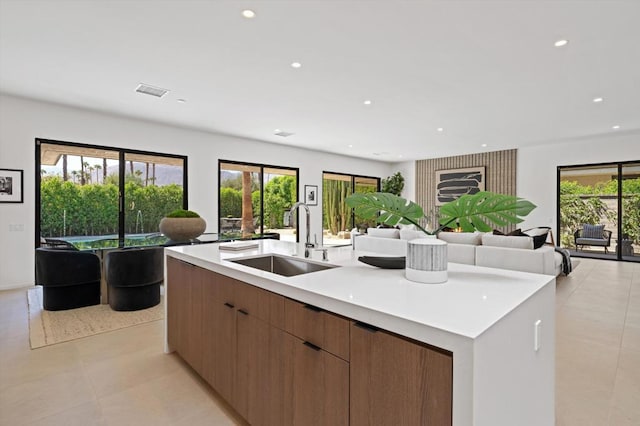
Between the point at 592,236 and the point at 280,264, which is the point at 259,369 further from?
the point at 592,236

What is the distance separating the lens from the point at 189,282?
221cm

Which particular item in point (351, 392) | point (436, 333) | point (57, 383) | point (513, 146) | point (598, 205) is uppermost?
point (513, 146)

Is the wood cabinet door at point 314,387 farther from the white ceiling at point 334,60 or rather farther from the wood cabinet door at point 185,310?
the white ceiling at point 334,60

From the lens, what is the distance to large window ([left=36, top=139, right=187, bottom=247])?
16.4 feet

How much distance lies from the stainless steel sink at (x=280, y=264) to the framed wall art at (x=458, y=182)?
26.1 feet

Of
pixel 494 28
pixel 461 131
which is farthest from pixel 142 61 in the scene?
pixel 461 131

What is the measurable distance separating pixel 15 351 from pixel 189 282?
5.87ft

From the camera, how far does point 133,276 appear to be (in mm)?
3572

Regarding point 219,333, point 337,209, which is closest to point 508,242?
point 219,333

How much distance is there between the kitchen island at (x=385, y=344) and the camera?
0.86 m

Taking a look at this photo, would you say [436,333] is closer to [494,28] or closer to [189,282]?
[189,282]

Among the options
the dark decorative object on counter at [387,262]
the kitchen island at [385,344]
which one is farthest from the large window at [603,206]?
the dark decorative object on counter at [387,262]

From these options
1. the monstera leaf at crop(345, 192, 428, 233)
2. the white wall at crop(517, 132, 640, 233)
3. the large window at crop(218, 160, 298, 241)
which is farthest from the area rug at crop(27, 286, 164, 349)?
the white wall at crop(517, 132, 640, 233)

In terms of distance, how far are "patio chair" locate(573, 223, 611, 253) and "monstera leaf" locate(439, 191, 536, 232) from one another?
26.2ft
